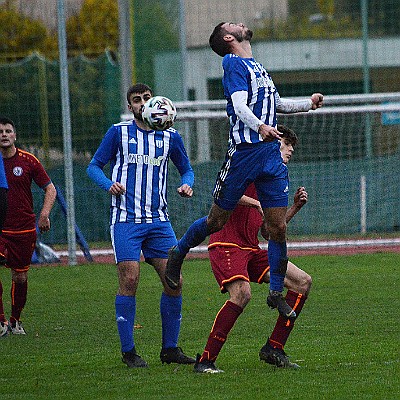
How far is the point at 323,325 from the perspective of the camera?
9.62 meters

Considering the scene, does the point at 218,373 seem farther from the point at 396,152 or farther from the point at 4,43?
the point at 4,43

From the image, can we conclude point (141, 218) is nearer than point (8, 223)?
Yes

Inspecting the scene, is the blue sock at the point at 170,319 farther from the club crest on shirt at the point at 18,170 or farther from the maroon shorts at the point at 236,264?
the club crest on shirt at the point at 18,170

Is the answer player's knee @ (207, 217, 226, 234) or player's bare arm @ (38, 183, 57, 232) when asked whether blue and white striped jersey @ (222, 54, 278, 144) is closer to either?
player's knee @ (207, 217, 226, 234)

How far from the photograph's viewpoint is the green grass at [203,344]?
664cm

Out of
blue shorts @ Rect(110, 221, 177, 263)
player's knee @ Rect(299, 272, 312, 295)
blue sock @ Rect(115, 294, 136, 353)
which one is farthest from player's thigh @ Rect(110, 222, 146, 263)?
player's knee @ Rect(299, 272, 312, 295)

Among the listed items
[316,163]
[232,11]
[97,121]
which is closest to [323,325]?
[316,163]

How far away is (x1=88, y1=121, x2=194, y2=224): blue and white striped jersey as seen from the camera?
7.79 m

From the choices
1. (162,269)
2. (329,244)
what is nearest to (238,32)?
(162,269)

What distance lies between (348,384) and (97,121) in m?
15.2

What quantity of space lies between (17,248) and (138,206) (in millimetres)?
2759

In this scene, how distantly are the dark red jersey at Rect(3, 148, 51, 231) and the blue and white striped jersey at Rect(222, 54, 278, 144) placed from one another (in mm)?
3793

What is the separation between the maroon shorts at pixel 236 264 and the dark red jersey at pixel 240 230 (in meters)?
0.04

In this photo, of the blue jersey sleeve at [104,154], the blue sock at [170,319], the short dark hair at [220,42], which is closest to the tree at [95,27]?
the blue jersey sleeve at [104,154]
